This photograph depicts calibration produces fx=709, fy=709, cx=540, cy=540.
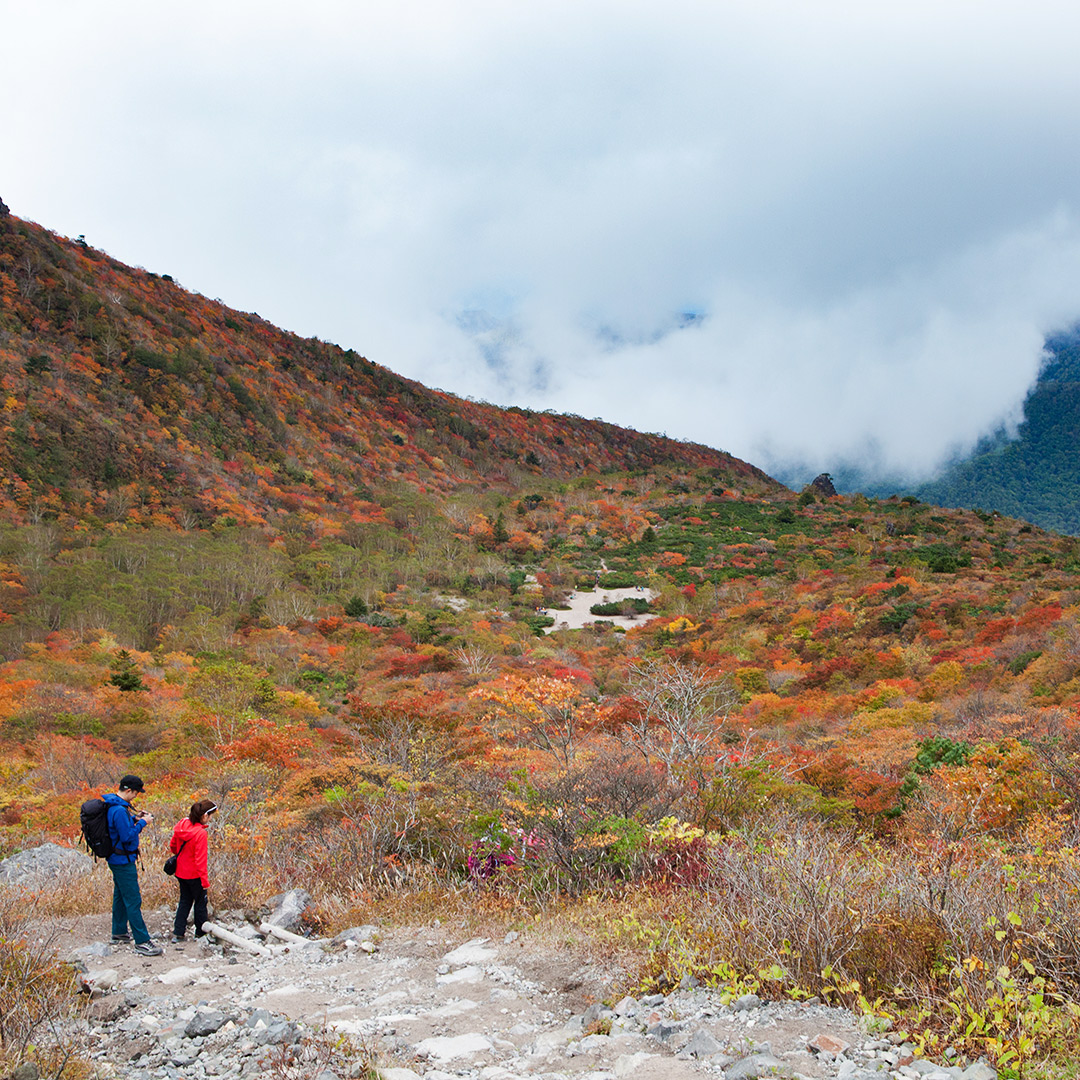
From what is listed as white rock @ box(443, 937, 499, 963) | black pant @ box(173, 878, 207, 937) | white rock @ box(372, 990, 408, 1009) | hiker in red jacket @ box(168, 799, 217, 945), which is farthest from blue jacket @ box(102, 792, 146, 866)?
white rock @ box(443, 937, 499, 963)

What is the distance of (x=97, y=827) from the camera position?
17.3 ft

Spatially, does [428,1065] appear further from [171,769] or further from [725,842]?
[171,769]

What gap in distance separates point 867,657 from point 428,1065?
61.9 feet

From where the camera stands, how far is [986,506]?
8262 centimetres

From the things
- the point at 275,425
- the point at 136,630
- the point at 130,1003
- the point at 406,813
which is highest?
the point at 275,425

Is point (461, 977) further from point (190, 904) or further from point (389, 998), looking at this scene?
point (190, 904)

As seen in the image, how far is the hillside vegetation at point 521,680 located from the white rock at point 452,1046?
1.03 meters

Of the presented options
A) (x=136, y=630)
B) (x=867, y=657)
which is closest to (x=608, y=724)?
(x=867, y=657)

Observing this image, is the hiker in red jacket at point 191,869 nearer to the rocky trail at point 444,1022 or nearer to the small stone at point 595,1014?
the rocky trail at point 444,1022

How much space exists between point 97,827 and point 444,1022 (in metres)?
3.15

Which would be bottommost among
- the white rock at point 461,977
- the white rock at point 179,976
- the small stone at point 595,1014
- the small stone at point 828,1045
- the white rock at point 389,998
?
the white rock at point 179,976

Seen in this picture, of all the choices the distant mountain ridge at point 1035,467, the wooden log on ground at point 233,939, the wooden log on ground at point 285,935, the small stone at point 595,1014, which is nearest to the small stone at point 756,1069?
the small stone at point 595,1014

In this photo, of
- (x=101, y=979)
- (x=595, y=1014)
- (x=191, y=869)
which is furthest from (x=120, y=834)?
(x=595, y=1014)

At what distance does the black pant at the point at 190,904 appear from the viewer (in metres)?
5.59
